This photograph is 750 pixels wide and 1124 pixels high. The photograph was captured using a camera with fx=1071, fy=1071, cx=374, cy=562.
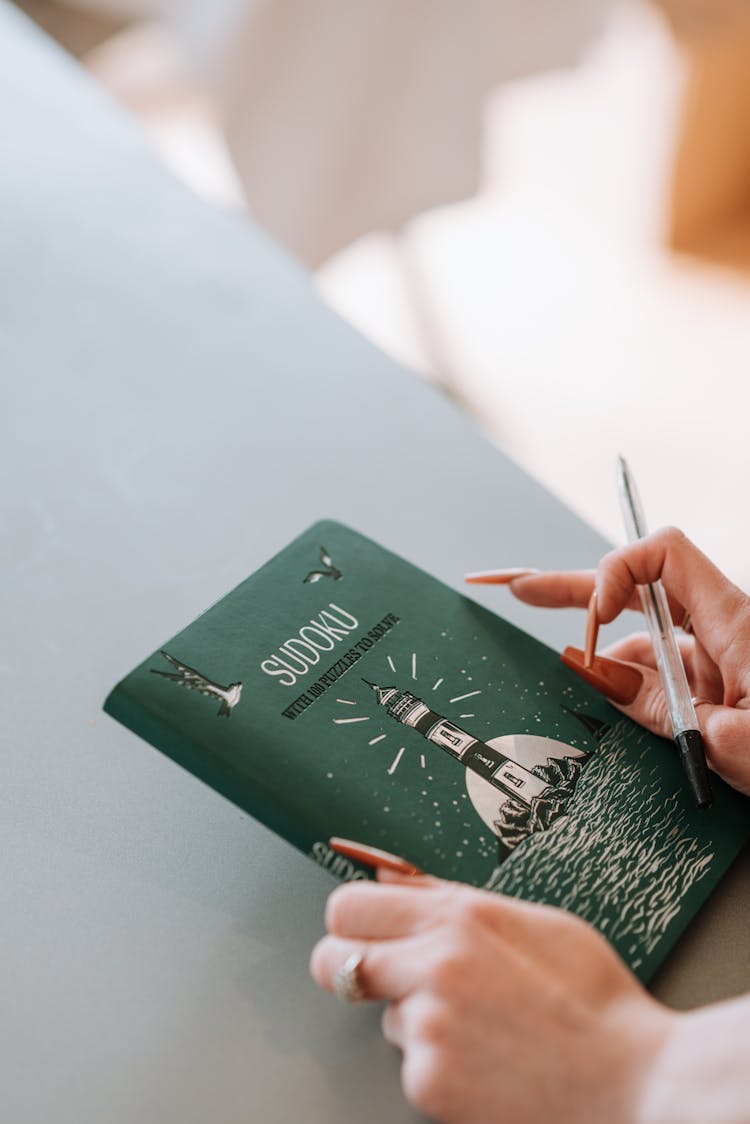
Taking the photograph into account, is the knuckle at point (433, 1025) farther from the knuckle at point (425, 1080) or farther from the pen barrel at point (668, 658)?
the pen barrel at point (668, 658)

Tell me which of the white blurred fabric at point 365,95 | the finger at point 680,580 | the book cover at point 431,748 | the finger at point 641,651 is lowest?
the book cover at point 431,748

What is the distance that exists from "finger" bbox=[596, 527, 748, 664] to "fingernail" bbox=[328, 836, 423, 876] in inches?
8.0

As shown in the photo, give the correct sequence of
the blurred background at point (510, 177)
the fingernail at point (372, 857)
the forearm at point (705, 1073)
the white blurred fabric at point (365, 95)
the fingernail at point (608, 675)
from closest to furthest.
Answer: the forearm at point (705, 1073) → the fingernail at point (372, 857) → the fingernail at point (608, 675) → the blurred background at point (510, 177) → the white blurred fabric at point (365, 95)

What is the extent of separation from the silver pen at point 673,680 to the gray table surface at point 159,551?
0.18ft

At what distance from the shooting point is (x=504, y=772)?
557mm

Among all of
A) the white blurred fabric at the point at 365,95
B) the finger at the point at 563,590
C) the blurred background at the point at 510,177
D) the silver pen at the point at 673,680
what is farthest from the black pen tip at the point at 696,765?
the white blurred fabric at the point at 365,95

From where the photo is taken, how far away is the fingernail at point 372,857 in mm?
504

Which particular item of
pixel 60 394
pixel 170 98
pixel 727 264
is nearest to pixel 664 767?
pixel 60 394

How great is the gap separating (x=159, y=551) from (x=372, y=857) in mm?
294

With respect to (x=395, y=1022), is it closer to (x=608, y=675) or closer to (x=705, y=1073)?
(x=705, y=1073)

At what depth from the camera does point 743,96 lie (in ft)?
6.37

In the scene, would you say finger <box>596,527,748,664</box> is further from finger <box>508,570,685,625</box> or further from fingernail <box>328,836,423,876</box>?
fingernail <box>328,836,423,876</box>

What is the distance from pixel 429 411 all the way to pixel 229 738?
1.21 ft

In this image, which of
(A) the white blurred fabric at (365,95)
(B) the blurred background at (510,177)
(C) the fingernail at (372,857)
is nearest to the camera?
(C) the fingernail at (372,857)
